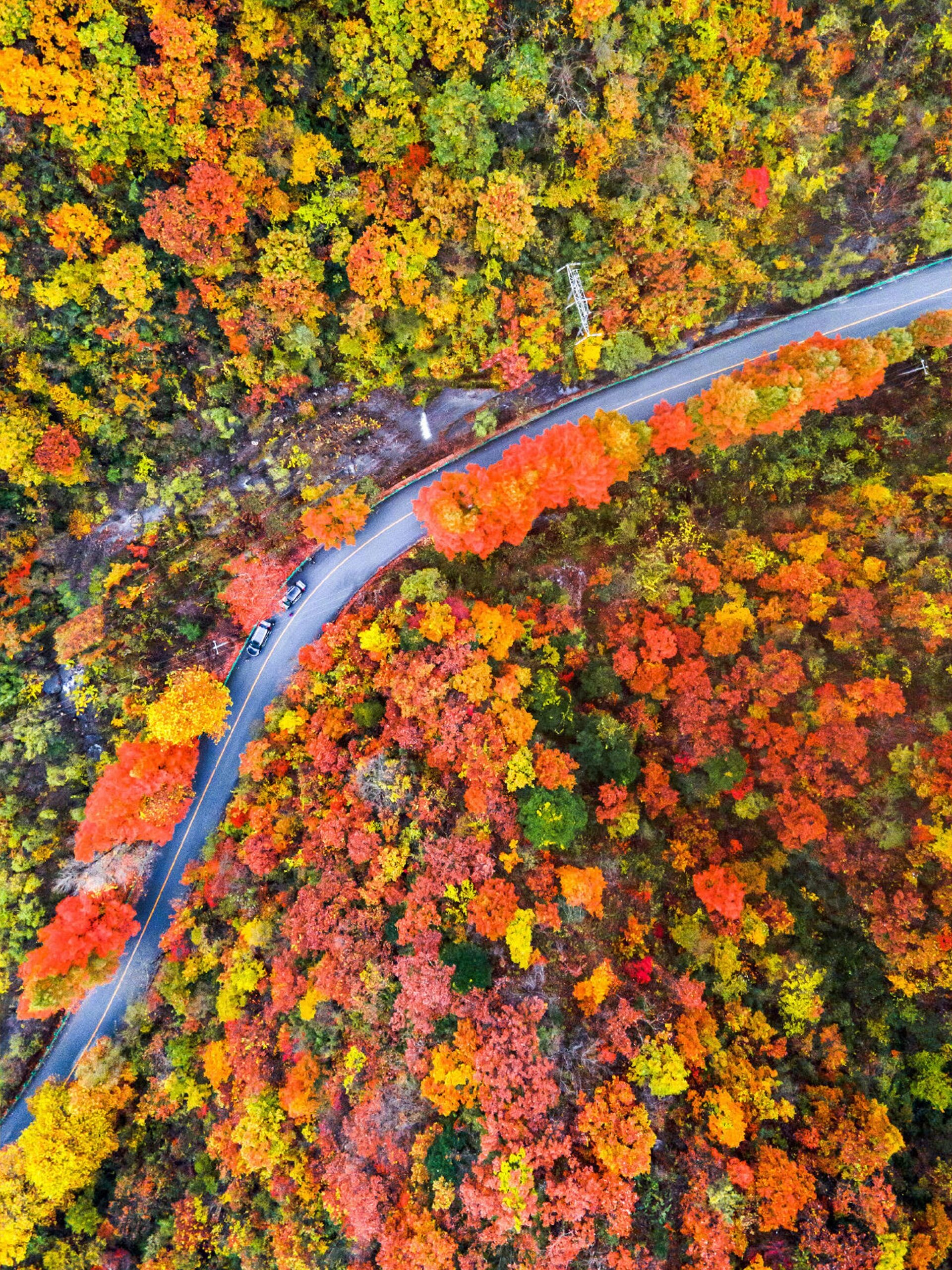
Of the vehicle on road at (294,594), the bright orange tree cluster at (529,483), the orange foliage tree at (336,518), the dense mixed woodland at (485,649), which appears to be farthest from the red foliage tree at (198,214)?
the vehicle on road at (294,594)

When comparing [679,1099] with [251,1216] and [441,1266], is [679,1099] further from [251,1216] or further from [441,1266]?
[251,1216]

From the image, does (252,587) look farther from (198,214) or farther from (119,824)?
(198,214)

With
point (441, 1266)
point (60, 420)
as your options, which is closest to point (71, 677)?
point (60, 420)

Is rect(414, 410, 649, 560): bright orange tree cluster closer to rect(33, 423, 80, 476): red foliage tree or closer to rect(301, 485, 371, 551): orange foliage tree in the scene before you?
rect(301, 485, 371, 551): orange foliage tree

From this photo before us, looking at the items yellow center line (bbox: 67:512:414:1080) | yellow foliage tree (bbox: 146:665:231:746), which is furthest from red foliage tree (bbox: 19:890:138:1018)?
yellow foliage tree (bbox: 146:665:231:746)

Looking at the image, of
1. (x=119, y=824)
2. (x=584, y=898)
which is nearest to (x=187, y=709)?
(x=119, y=824)

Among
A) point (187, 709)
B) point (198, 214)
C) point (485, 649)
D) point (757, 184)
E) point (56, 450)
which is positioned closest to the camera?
point (198, 214)

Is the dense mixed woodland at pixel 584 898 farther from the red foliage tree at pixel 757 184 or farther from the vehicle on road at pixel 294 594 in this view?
the red foliage tree at pixel 757 184
